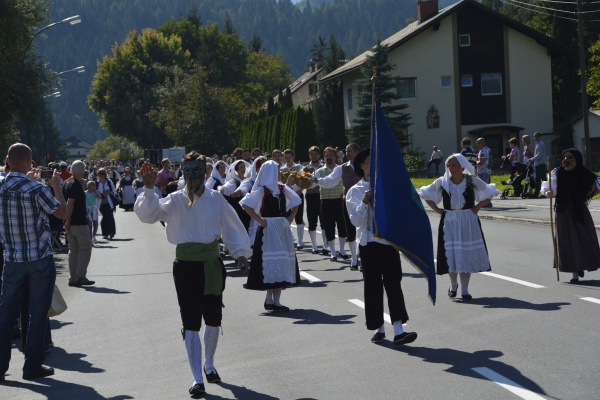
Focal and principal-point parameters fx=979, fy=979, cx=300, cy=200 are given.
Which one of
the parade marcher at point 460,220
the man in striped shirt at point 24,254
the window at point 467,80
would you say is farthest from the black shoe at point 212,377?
the window at point 467,80

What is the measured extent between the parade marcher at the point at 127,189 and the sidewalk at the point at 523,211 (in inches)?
626

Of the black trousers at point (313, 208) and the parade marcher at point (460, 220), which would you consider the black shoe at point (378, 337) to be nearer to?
the parade marcher at point (460, 220)

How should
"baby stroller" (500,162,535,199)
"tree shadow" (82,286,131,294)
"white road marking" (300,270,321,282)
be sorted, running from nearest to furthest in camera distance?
1. "white road marking" (300,270,321,282)
2. "tree shadow" (82,286,131,294)
3. "baby stroller" (500,162,535,199)

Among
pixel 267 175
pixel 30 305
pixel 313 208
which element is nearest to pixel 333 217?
pixel 313 208

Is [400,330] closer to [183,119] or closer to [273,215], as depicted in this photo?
[273,215]

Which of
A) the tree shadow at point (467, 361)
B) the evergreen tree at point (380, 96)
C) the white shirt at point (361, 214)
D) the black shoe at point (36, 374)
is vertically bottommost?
the black shoe at point (36, 374)

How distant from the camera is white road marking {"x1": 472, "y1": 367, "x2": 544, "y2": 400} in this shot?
267 inches

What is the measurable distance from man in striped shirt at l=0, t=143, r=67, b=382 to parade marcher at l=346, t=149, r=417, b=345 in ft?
9.66

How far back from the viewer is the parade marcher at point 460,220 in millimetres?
11680

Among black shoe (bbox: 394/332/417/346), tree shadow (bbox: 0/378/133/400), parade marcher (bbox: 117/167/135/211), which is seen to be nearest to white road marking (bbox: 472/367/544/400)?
black shoe (bbox: 394/332/417/346)

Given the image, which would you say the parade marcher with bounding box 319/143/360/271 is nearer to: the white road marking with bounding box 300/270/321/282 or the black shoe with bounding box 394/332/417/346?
the white road marking with bounding box 300/270/321/282

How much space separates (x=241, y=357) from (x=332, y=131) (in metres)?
59.4

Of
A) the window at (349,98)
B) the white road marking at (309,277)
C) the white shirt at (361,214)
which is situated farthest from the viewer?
the window at (349,98)

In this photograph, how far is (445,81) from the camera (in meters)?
61.4
